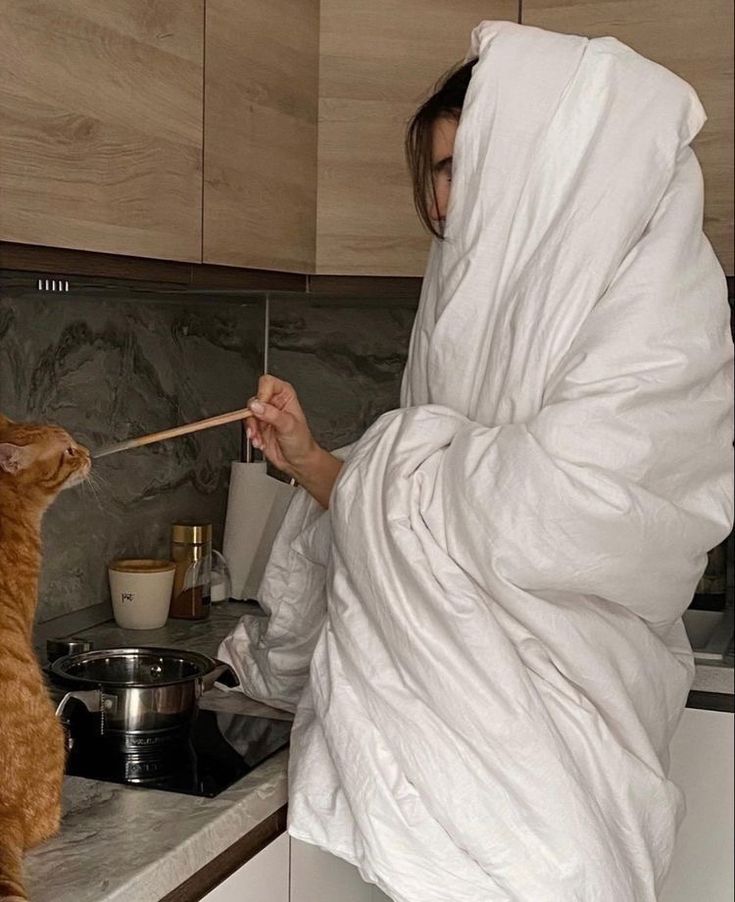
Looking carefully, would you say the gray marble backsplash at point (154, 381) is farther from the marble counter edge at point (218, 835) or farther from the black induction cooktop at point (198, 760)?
the marble counter edge at point (218, 835)

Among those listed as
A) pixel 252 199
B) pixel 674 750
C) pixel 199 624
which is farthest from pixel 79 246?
pixel 674 750

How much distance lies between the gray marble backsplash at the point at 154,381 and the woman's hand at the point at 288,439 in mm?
247

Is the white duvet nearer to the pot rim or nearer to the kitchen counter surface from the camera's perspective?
the kitchen counter surface

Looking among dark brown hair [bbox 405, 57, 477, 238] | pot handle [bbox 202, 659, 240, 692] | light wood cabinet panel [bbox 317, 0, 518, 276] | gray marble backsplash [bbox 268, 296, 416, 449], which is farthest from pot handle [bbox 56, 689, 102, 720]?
gray marble backsplash [bbox 268, 296, 416, 449]

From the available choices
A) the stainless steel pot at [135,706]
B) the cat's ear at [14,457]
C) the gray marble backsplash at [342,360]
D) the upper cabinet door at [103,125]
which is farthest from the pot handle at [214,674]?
the gray marble backsplash at [342,360]

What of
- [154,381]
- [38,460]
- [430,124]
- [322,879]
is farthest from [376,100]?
[322,879]

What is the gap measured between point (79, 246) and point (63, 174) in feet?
0.26

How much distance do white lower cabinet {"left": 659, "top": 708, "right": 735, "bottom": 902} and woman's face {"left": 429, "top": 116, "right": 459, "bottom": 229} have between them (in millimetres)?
907

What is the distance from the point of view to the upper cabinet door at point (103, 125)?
1269mm

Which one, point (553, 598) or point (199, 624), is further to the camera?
point (199, 624)

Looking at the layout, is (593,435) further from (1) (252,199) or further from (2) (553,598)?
(1) (252,199)

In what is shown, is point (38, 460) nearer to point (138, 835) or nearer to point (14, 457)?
point (14, 457)

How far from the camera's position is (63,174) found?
4.37 ft

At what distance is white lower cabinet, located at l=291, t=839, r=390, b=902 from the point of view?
1457mm
